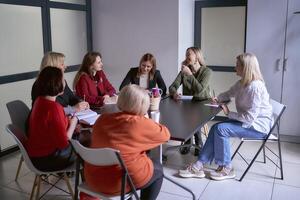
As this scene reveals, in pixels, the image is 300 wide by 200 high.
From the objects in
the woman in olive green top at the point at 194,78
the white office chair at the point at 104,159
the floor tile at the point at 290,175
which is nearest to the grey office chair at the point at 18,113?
the white office chair at the point at 104,159

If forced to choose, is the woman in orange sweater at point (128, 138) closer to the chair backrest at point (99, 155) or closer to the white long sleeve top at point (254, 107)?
the chair backrest at point (99, 155)

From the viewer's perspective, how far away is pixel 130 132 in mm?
1918

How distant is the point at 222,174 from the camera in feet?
10.5

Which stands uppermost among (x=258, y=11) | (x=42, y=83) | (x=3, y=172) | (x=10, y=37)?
(x=258, y=11)

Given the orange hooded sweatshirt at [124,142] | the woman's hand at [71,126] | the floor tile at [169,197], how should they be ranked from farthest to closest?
the floor tile at [169,197] → the woman's hand at [71,126] → the orange hooded sweatshirt at [124,142]

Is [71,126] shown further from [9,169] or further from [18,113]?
[9,169]

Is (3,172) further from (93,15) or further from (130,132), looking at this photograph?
(93,15)

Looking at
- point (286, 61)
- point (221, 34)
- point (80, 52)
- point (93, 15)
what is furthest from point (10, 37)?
point (286, 61)

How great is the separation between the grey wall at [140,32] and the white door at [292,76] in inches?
57.4

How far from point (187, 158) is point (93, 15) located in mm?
2891

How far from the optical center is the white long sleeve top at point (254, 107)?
3.01m

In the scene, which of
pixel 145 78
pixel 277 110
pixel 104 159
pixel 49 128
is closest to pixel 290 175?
pixel 277 110

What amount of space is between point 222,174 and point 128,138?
1.60 meters

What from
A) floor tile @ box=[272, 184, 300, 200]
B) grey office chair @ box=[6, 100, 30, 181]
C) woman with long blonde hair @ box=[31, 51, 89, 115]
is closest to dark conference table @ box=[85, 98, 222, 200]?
woman with long blonde hair @ box=[31, 51, 89, 115]
